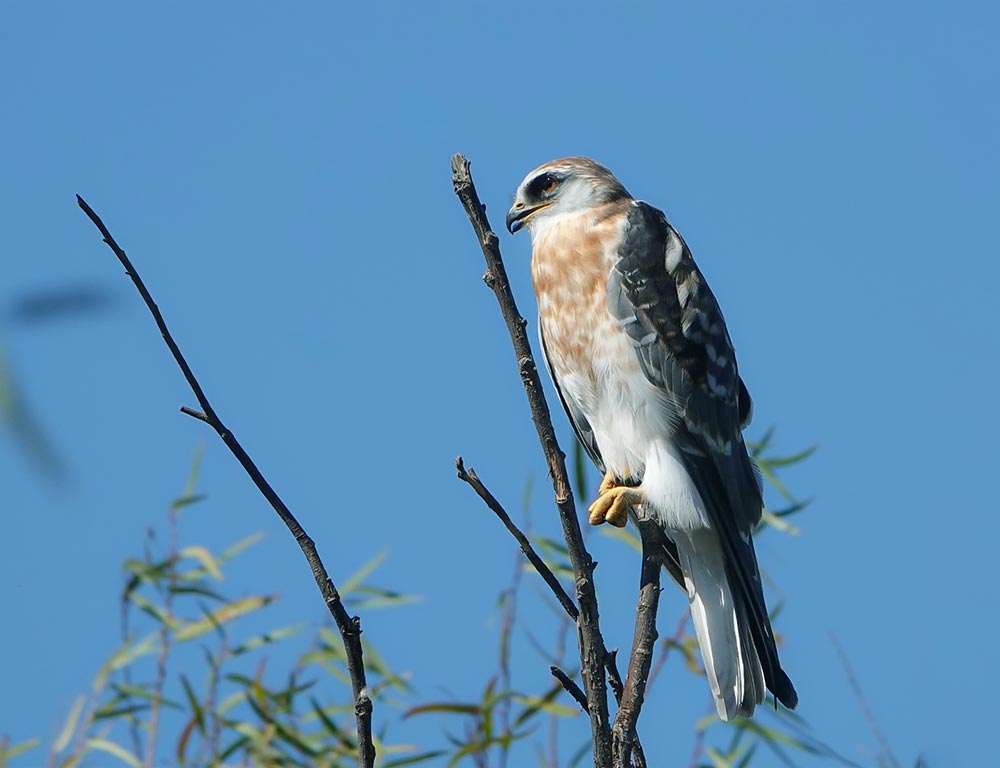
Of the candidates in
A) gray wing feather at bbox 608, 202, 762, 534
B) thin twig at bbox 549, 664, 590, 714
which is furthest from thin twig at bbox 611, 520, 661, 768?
gray wing feather at bbox 608, 202, 762, 534

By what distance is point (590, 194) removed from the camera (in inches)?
159

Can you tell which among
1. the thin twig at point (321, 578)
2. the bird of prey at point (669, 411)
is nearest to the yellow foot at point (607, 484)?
the bird of prey at point (669, 411)

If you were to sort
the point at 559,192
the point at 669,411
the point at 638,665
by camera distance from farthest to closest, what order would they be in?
the point at 559,192, the point at 669,411, the point at 638,665

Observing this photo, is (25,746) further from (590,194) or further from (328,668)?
(590,194)

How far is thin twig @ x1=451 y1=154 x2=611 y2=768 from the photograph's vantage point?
7.02 ft

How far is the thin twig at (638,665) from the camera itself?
7.39 ft

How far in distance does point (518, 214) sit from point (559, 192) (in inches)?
5.9

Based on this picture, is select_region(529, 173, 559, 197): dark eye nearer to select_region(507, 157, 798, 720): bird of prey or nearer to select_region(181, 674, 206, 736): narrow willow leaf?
select_region(507, 157, 798, 720): bird of prey

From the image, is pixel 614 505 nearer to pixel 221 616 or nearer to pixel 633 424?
pixel 633 424

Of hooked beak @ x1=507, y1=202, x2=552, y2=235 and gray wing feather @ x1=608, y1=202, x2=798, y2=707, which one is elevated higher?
hooked beak @ x1=507, y1=202, x2=552, y2=235

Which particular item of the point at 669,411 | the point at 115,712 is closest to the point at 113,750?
the point at 115,712

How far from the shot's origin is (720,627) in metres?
3.42

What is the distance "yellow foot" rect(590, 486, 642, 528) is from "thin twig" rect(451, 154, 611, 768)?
1.16m

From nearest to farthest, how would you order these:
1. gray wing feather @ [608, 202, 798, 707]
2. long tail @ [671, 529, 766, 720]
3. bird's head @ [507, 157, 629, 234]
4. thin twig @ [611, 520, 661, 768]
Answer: thin twig @ [611, 520, 661, 768]
long tail @ [671, 529, 766, 720]
gray wing feather @ [608, 202, 798, 707]
bird's head @ [507, 157, 629, 234]
